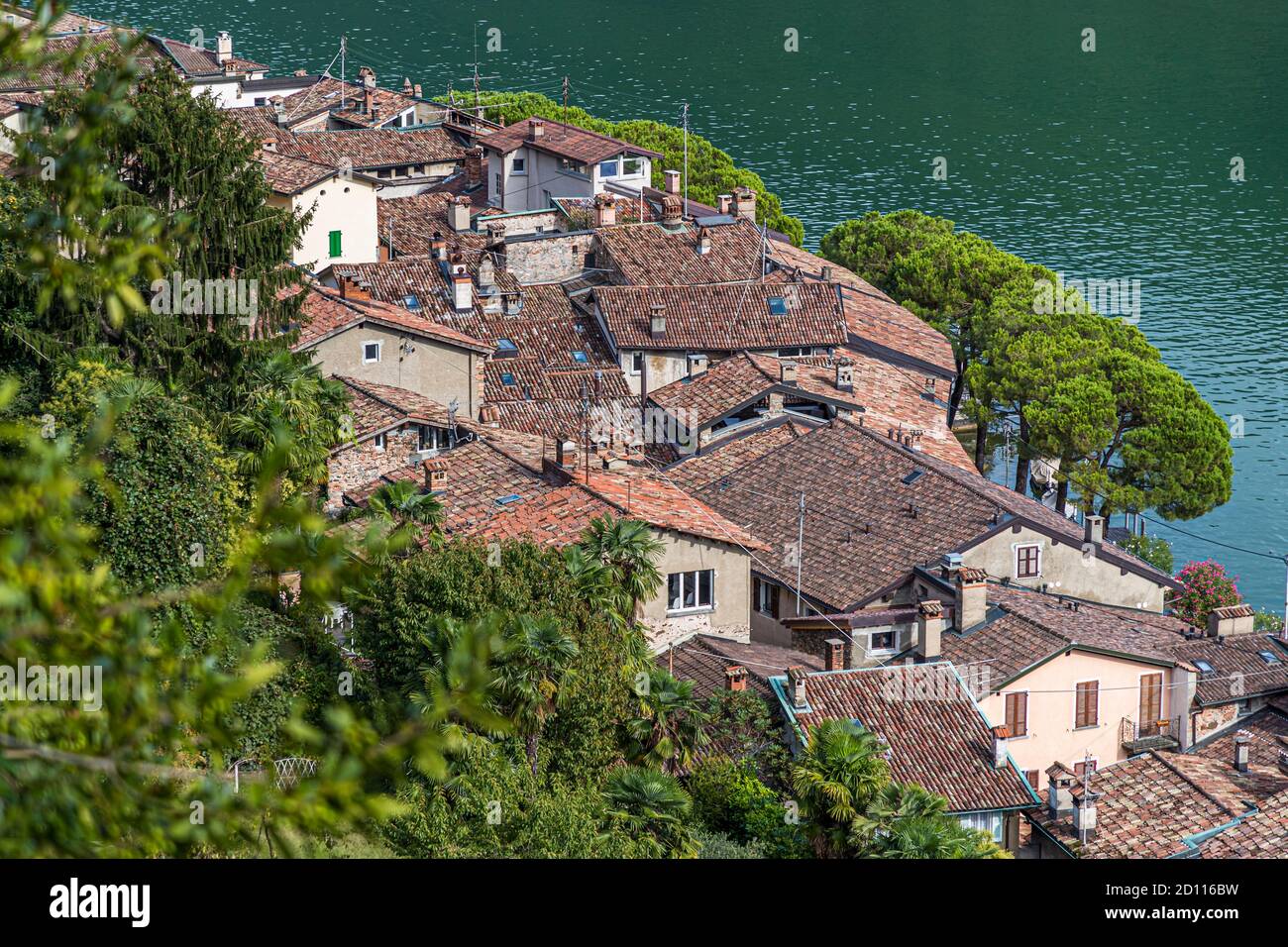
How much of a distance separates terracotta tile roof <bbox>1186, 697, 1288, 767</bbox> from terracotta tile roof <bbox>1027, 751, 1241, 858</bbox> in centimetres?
279

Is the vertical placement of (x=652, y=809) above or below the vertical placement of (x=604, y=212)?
below

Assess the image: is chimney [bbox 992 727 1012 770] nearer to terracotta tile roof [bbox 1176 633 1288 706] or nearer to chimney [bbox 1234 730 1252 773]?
chimney [bbox 1234 730 1252 773]

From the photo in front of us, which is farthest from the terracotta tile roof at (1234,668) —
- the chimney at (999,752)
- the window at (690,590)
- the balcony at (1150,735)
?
the window at (690,590)

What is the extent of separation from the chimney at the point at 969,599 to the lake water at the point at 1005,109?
32.3 m

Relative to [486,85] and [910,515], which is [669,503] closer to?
[910,515]

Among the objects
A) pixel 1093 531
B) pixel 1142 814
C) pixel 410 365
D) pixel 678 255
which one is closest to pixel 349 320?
pixel 410 365

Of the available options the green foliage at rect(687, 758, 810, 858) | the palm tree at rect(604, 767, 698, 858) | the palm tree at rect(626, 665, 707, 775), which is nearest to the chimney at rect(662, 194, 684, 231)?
the palm tree at rect(626, 665, 707, 775)

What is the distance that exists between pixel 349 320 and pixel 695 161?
45089mm

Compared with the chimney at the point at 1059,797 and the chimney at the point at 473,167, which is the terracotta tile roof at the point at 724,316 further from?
the chimney at the point at 1059,797

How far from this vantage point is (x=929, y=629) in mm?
42625

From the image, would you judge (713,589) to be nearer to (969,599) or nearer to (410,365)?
(969,599)

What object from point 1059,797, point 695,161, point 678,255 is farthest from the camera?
point 695,161

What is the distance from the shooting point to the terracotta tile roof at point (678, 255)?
71938 millimetres
